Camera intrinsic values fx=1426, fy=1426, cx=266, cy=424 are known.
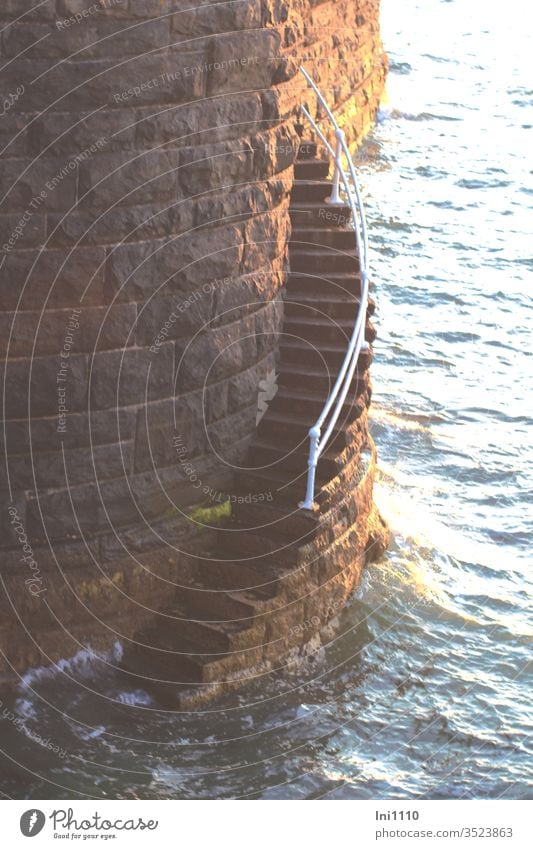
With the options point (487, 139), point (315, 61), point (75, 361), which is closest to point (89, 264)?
point (75, 361)

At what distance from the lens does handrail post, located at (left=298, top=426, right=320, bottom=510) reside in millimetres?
11078

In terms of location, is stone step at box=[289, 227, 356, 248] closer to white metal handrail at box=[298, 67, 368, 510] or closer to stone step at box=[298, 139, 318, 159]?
white metal handrail at box=[298, 67, 368, 510]

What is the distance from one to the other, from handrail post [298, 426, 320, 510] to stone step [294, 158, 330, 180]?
3.27 m

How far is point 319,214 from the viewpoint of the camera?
13383 mm

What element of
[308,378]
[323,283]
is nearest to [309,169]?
[323,283]

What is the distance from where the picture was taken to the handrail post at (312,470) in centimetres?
1108

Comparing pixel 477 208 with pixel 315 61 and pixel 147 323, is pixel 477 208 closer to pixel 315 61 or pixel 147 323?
pixel 315 61

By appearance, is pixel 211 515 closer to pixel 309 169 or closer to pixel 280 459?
pixel 280 459

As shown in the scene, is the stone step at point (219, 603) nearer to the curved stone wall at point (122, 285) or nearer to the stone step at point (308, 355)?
the curved stone wall at point (122, 285)

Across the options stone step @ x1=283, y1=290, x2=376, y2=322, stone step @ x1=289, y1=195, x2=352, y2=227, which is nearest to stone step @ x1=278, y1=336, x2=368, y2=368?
stone step @ x1=283, y1=290, x2=376, y2=322

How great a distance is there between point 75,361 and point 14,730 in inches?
106

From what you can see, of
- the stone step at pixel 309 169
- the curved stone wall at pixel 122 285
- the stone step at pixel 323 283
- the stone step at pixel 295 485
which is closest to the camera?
the curved stone wall at pixel 122 285

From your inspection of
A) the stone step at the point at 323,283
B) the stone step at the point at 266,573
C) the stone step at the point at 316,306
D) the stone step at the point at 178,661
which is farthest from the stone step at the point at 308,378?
the stone step at the point at 178,661

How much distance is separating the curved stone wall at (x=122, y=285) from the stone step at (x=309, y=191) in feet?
5.43
